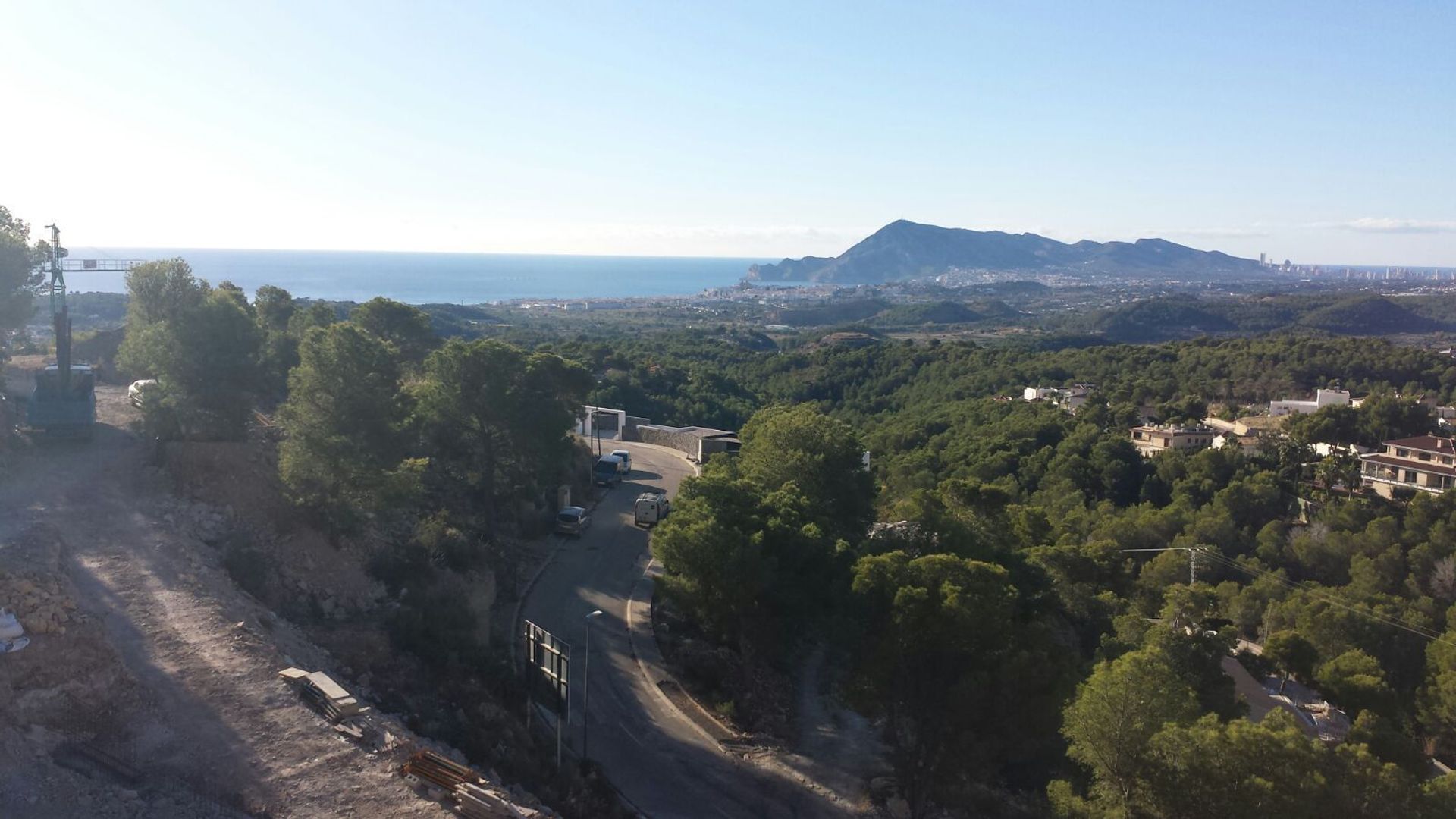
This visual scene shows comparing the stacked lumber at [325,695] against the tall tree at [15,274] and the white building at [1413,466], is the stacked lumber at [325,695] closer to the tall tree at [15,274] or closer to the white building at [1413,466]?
the tall tree at [15,274]

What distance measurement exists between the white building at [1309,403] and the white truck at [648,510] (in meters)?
28.7

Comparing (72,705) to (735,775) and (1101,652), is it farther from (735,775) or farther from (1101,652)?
(1101,652)

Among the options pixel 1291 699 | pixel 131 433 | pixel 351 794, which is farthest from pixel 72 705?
pixel 1291 699

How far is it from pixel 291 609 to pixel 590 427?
1682 centimetres

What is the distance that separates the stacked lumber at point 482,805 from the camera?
8.08 meters

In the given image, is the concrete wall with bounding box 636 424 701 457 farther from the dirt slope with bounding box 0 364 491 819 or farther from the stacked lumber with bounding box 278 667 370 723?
the stacked lumber with bounding box 278 667 370 723

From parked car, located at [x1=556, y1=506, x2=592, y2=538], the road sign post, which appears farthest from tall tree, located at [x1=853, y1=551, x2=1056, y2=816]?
parked car, located at [x1=556, y1=506, x2=592, y2=538]

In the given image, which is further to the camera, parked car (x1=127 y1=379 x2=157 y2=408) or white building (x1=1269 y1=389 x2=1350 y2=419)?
white building (x1=1269 y1=389 x2=1350 y2=419)

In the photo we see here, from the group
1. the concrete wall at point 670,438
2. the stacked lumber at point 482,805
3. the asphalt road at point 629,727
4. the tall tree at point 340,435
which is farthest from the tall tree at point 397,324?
the stacked lumber at point 482,805

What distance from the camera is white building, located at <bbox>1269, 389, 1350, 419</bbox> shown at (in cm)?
3912

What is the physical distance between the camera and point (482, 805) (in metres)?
8.09

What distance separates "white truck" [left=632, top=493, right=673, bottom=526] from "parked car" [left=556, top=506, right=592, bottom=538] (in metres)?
1.23

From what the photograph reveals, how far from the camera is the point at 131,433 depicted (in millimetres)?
18172

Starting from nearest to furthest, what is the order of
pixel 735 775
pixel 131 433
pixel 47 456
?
1. pixel 735 775
2. pixel 47 456
3. pixel 131 433
